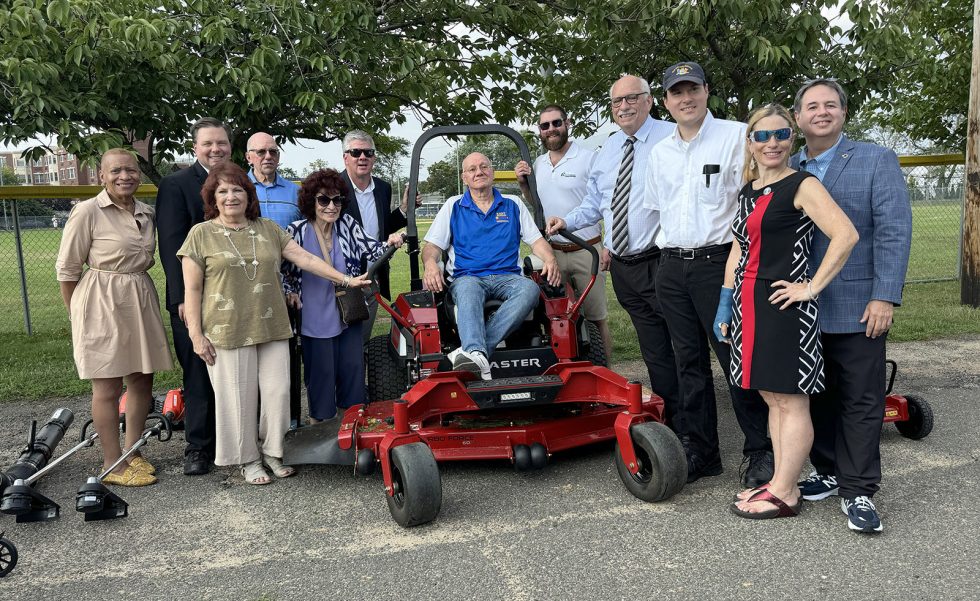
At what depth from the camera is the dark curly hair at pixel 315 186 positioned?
4953 millimetres

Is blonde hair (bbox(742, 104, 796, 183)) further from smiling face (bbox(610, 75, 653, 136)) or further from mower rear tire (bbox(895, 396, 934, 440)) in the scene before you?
mower rear tire (bbox(895, 396, 934, 440))

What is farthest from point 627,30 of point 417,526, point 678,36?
point 417,526

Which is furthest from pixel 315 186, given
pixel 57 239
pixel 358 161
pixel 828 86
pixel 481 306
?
pixel 57 239

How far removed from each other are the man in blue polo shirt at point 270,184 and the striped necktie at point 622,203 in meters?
2.00

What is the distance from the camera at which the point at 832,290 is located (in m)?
3.73

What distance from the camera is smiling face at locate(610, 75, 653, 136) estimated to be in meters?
5.11

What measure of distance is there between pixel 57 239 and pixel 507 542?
966 cm

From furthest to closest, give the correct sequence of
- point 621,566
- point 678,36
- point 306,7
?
point 678,36 → point 306,7 → point 621,566

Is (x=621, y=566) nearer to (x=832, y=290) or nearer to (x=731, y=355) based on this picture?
(x=731, y=355)

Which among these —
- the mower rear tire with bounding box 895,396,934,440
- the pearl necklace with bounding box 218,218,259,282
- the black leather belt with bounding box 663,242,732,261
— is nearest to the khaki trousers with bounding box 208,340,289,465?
Answer: the pearl necklace with bounding box 218,218,259,282

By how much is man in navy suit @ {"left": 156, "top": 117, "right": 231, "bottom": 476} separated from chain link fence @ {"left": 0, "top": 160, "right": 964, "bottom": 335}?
198 inches

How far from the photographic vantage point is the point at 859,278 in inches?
145

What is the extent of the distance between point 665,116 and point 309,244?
14.7 feet

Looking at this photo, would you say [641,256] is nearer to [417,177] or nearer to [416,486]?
[417,177]
